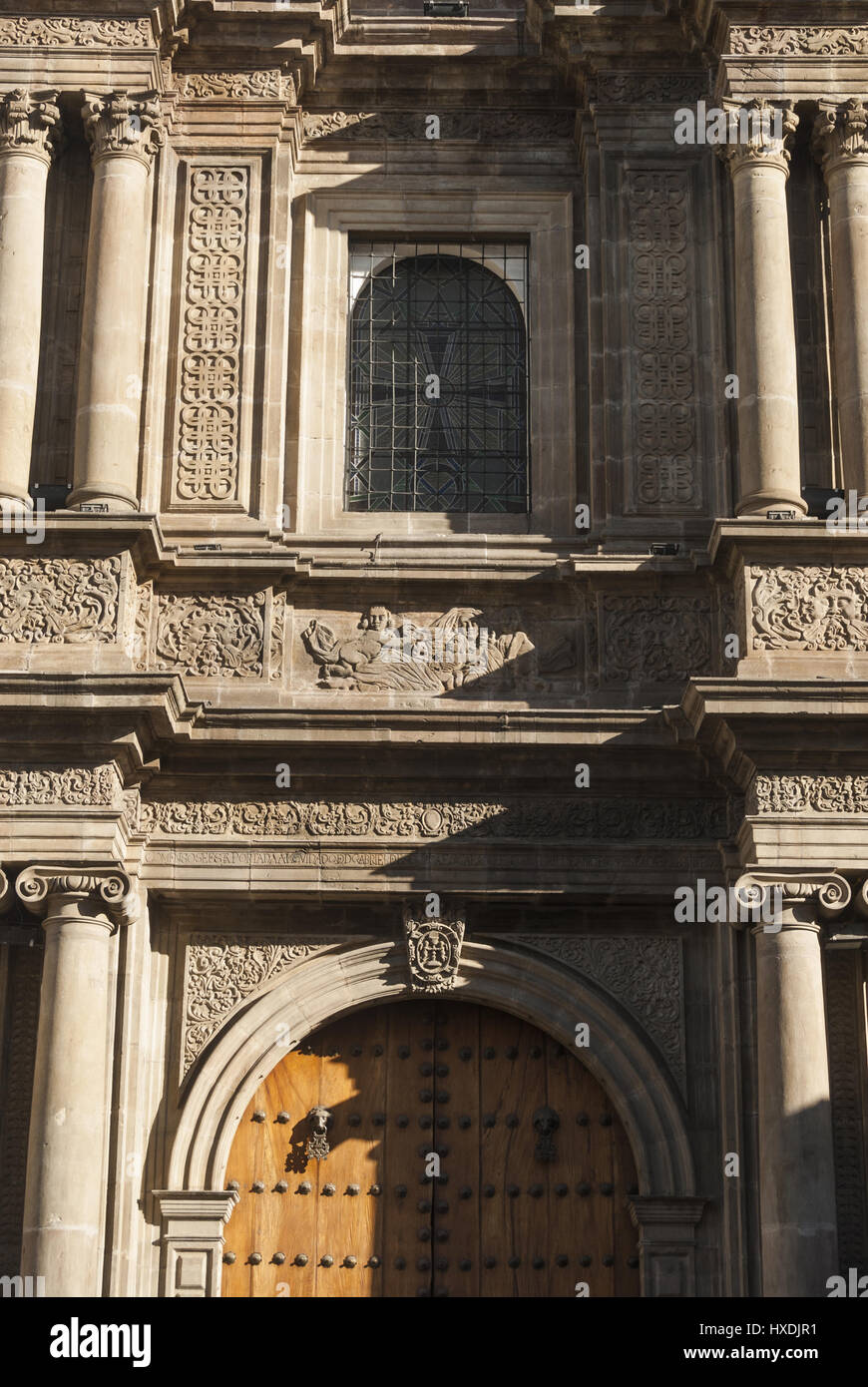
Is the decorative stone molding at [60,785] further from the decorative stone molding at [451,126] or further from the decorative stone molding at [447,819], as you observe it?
the decorative stone molding at [451,126]

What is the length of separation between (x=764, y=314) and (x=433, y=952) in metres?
4.65

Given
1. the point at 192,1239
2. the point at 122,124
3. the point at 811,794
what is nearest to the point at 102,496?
the point at 122,124

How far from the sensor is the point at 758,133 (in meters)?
16.3

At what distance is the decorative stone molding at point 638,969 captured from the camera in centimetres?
1523

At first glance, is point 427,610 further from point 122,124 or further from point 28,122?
point 28,122

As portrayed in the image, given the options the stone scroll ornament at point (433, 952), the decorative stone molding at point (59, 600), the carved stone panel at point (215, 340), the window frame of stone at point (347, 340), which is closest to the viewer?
the decorative stone molding at point (59, 600)

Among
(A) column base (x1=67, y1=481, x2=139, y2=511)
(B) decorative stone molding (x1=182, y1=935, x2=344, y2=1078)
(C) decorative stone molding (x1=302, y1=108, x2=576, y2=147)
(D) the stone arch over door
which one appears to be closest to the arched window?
(C) decorative stone molding (x1=302, y1=108, x2=576, y2=147)

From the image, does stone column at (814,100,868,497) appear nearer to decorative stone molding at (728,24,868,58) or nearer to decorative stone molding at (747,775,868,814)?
decorative stone molding at (728,24,868,58)

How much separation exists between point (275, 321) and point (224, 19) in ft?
7.34

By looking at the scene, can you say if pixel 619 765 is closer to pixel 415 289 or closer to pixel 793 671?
pixel 793 671

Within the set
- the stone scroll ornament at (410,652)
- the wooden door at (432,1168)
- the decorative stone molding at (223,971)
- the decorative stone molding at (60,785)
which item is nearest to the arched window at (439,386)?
the stone scroll ornament at (410,652)

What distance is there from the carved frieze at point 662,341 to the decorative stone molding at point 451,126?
32.8 inches

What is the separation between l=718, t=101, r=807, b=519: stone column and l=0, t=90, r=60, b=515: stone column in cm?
459
